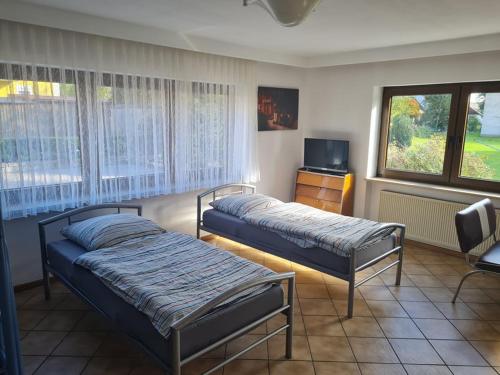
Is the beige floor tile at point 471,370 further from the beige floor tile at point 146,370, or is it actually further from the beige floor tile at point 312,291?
the beige floor tile at point 146,370

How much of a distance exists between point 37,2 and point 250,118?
246cm

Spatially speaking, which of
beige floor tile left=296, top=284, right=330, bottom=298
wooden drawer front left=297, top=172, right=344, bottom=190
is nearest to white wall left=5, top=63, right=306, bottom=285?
wooden drawer front left=297, top=172, right=344, bottom=190

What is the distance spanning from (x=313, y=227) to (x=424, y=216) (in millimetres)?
1829

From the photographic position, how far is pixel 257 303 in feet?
7.25

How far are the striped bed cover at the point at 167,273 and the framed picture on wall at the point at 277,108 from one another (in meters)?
2.37

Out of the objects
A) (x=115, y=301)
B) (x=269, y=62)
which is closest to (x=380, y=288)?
(x=115, y=301)

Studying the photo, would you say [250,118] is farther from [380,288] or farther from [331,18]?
[380,288]

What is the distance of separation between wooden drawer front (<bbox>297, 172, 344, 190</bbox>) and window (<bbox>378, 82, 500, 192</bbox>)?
64cm

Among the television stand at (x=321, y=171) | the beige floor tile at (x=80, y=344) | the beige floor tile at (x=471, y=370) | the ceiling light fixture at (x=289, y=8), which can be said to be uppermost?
the ceiling light fixture at (x=289, y=8)

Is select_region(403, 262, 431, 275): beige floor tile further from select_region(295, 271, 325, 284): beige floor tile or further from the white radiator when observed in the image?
select_region(295, 271, 325, 284): beige floor tile

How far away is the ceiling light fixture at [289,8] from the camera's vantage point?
1.86m

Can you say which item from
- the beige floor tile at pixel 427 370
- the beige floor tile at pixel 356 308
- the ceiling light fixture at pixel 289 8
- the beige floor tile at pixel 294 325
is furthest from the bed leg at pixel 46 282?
the beige floor tile at pixel 427 370

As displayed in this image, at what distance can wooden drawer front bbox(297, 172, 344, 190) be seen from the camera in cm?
475

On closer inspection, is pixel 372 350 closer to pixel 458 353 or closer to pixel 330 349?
pixel 330 349
